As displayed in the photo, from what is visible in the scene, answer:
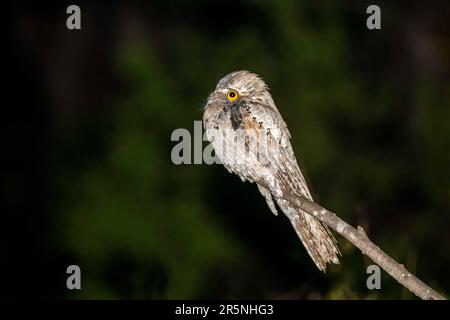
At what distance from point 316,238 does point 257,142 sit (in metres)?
0.77

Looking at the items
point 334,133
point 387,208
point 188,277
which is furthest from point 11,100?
point 387,208

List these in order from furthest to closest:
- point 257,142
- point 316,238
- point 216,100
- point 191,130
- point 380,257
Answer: point 191,130 < point 216,100 < point 257,142 < point 316,238 < point 380,257

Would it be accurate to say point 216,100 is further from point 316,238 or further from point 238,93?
point 316,238

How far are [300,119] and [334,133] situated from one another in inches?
34.1

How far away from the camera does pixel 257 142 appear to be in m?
4.49

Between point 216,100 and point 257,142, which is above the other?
point 216,100

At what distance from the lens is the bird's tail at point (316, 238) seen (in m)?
4.16

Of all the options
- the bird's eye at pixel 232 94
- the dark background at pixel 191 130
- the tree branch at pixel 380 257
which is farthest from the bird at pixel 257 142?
the dark background at pixel 191 130

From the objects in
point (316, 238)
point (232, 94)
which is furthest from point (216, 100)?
point (316, 238)

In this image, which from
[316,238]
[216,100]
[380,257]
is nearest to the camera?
[380,257]

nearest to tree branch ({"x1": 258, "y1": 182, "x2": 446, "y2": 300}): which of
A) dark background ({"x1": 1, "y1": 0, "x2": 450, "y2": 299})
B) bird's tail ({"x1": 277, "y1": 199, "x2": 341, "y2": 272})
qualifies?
bird's tail ({"x1": 277, "y1": 199, "x2": 341, "y2": 272})

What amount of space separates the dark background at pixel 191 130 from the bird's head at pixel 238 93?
18.7ft

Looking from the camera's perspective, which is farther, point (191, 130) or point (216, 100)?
point (191, 130)

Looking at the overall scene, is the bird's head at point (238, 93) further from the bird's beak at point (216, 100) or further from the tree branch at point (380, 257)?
the tree branch at point (380, 257)
